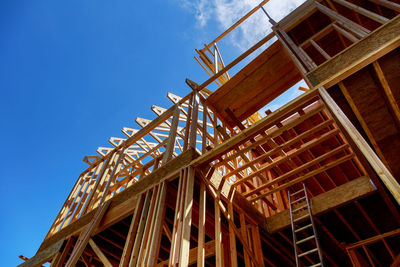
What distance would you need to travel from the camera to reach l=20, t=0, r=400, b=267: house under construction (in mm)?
4383

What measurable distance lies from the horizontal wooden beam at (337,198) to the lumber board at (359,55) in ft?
8.84

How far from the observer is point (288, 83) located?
28.7 ft

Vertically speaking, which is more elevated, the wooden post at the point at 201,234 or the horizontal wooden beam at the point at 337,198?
the horizontal wooden beam at the point at 337,198

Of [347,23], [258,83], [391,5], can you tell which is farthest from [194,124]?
[391,5]

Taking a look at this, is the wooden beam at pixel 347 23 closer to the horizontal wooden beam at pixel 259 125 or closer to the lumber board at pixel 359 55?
the lumber board at pixel 359 55

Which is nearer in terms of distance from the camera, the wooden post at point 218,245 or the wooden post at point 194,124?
the wooden post at point 218,245

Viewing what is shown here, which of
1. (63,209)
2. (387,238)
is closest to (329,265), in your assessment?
(387,238)

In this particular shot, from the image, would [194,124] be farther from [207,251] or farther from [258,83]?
[207,251]

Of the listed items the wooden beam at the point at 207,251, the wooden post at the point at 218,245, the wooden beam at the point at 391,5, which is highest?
the wooden beam at the point at 391,5

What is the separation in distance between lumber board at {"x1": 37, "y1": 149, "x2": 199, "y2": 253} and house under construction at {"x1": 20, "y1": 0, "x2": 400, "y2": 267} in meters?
0.03

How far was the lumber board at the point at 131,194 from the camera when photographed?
5719 mm

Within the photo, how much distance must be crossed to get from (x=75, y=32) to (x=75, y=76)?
6.03 metres

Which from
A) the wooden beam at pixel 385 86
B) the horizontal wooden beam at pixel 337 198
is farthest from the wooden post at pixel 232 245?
the wooden beam at pixel 385 86

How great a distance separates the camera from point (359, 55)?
181 inches
